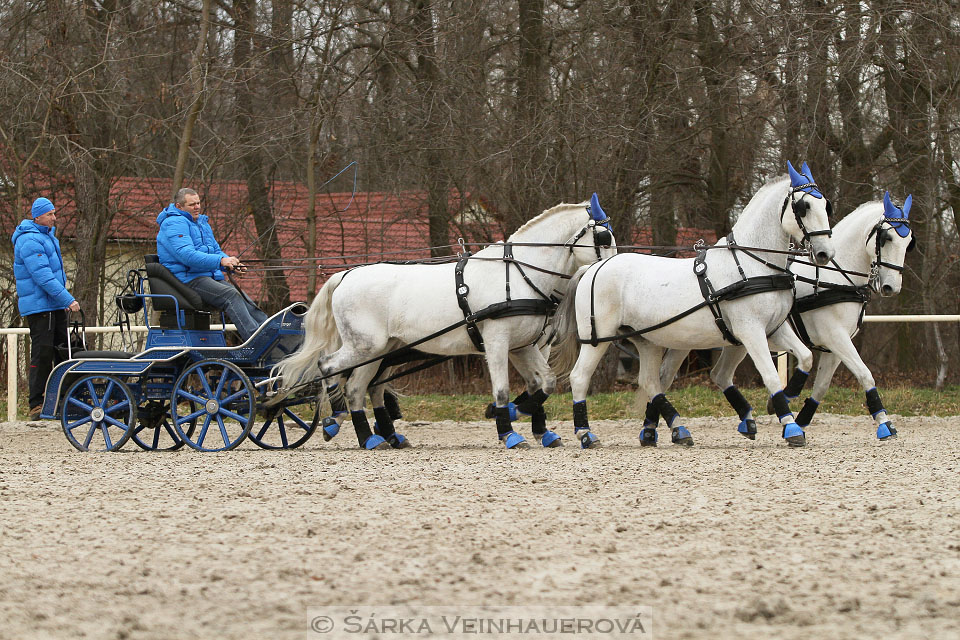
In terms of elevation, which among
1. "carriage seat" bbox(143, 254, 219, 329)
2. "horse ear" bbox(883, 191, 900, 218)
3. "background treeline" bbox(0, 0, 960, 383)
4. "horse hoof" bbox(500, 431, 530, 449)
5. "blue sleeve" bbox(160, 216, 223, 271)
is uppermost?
"background treeline" bbox(0, 0, 960, 383)

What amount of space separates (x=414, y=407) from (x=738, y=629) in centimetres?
1031

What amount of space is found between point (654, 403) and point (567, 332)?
873 millimetres

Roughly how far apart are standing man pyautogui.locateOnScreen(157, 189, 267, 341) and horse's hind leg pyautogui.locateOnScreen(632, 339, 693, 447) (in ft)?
10.1

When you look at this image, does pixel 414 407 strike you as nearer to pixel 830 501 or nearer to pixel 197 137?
pixel 197 137

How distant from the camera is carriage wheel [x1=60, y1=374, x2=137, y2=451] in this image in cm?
896

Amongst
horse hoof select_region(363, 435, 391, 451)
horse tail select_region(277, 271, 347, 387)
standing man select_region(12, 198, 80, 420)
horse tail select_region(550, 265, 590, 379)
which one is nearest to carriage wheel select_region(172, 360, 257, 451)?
horse tail select_region(277, 271, 347, 387)

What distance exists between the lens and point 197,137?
16.8m

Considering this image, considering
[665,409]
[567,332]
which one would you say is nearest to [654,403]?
[665,409]

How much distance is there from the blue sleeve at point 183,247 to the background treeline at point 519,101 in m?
5.47

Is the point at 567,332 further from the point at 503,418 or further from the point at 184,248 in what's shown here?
the point at 184,248

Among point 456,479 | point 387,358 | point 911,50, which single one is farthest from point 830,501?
point 911,50

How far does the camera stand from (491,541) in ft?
15.1

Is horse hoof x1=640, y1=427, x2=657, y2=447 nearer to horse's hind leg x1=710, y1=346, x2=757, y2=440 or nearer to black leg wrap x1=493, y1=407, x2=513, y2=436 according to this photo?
horse's hind leg x1=710, y1=346, x2=757, y2=440

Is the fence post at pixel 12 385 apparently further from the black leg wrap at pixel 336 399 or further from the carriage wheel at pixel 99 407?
the black leg wrap at pixel 336 399
